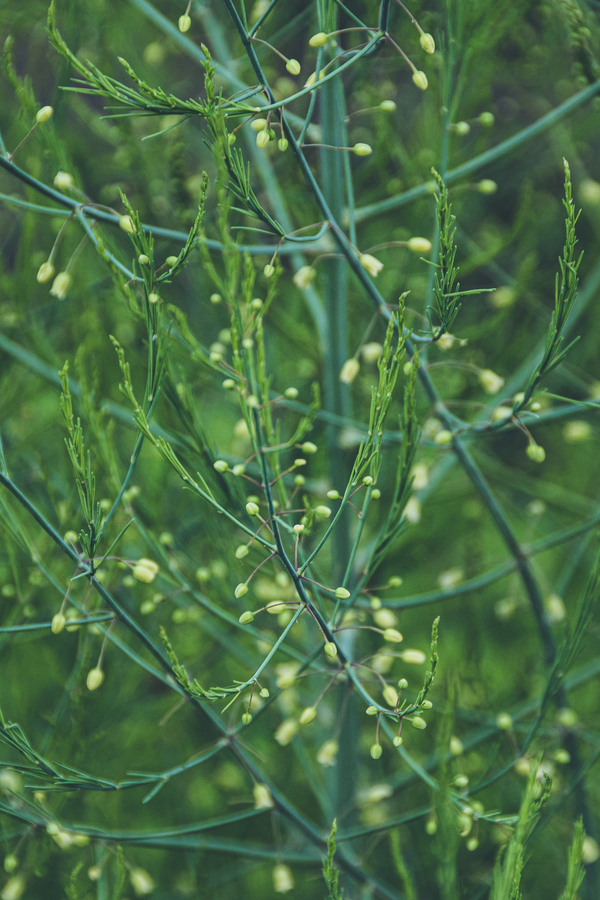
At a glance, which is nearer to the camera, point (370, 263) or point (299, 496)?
point (370, 263)

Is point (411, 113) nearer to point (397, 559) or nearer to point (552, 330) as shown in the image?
point (397, 559)

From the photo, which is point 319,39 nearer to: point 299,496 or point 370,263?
point 370,263

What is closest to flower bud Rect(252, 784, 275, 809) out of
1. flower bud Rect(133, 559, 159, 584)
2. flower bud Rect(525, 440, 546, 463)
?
flower bud Rect(133, 559, 159, 584)

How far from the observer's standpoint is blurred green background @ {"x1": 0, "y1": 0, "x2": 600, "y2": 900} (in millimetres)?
758

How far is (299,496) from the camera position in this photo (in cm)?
90

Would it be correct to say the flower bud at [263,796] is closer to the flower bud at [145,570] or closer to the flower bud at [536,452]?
the flower bud at [145,570]

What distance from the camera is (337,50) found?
0.66m

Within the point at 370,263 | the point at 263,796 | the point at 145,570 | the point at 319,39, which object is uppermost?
the point at 319,39

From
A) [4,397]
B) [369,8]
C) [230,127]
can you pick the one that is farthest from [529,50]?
[4,397]

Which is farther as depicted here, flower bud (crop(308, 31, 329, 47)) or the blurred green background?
the blurred green background

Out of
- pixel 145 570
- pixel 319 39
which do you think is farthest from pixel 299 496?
pixel 319 39

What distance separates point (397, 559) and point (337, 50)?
71cm

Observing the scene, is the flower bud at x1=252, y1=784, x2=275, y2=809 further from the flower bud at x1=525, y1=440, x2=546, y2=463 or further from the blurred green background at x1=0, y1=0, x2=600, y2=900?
the flower bud at x1=525, y1=440, x2=546, y2=463

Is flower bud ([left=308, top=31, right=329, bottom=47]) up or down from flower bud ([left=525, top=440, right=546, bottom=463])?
up
